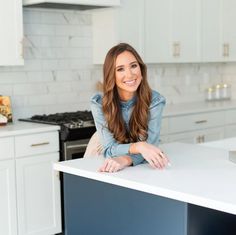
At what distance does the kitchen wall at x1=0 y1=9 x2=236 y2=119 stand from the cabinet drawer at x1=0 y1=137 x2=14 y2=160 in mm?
733

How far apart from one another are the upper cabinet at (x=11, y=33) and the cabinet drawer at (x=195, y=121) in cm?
162

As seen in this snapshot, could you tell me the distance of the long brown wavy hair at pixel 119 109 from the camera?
2570mm

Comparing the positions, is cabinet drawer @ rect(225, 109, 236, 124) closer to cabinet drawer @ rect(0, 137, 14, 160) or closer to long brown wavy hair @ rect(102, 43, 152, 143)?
cabinet drawer @ rect(0, 137, 14, 160)

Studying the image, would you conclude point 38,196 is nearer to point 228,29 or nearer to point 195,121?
point 195,121

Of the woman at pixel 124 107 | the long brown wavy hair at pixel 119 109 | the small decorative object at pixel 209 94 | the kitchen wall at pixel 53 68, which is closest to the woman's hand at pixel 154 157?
the woman at pixel 124 107

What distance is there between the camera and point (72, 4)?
14.4 feet

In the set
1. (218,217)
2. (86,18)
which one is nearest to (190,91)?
(86,18)

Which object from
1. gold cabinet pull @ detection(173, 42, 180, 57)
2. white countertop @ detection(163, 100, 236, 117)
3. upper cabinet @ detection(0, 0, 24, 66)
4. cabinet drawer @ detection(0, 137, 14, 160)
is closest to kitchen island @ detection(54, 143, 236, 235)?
cabinet drawer @ detection(0, 137, 14, 160)

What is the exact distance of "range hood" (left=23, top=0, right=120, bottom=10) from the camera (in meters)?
4.13

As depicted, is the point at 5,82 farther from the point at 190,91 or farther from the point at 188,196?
the point at 188,196

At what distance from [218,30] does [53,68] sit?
6.46ft

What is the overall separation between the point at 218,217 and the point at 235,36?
4.01 m

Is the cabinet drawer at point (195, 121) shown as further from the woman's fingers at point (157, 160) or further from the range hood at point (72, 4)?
the woman's fingers at point (157, 160)

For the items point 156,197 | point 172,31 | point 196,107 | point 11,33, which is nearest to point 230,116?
point 196,107
